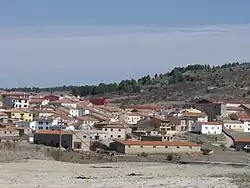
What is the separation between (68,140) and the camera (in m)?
70.3

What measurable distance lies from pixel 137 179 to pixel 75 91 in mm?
155522

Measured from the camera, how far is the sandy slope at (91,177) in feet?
119

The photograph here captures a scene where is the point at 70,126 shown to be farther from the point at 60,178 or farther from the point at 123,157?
the point at 60,178

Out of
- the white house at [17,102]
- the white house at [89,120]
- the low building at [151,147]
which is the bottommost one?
the low building at [151,147]

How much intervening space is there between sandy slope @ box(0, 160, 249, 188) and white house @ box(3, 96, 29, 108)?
63.4 m

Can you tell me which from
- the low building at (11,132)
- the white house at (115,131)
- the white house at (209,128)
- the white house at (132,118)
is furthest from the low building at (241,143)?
the low building at (11,132)

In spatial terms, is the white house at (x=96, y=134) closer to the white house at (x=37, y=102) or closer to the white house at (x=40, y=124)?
the white house at (x=40, y=124)

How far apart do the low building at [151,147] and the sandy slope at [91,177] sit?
54.2 ft

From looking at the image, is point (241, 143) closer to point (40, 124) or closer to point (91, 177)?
point (40, 124)

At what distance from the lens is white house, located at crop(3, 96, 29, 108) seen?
378 feet

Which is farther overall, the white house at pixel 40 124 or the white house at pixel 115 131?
the white house at pixel 40 124

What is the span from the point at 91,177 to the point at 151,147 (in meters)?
29.5

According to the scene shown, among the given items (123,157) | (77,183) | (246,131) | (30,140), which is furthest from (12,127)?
(77,183)

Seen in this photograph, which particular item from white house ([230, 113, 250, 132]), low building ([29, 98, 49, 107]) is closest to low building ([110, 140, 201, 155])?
white house ([230, 113, 250, 132])
